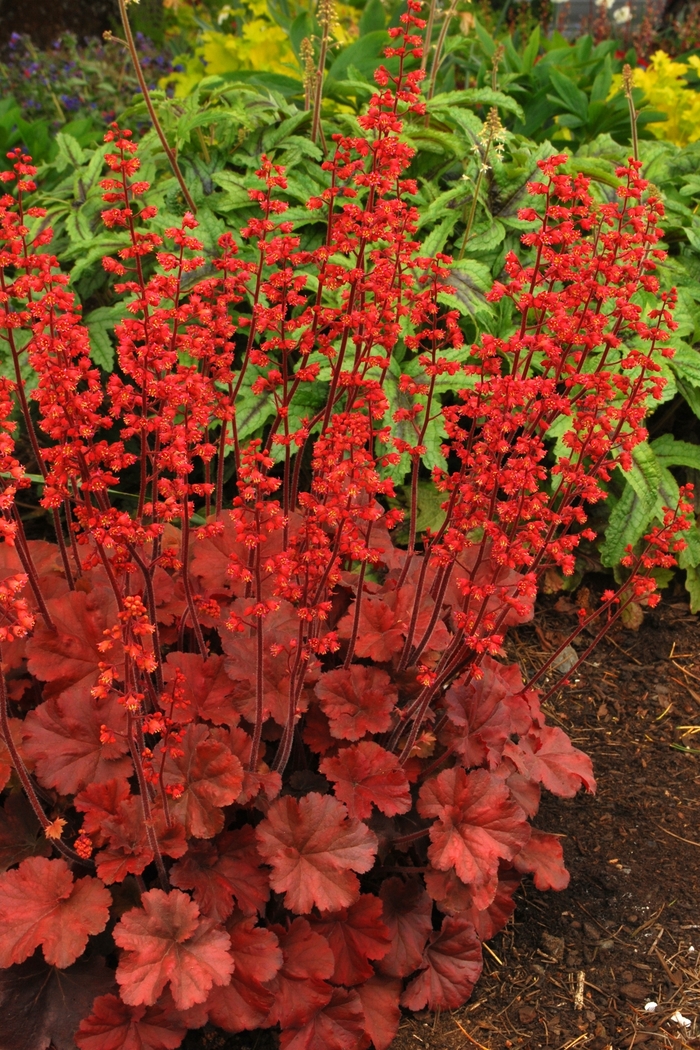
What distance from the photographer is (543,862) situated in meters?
2.61

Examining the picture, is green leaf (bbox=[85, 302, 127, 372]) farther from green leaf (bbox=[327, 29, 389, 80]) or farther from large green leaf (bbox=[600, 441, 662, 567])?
large green leaf (bbox=[600, 441, 662, 567])

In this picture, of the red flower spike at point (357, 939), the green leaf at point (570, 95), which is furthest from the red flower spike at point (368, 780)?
the green leaf at point (570, 95)

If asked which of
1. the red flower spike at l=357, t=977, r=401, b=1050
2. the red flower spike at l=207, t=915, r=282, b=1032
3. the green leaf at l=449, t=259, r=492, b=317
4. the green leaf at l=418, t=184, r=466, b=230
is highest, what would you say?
the green leaf at l=418, t=184, r=466, b=230

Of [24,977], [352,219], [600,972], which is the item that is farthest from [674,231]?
[24,977]

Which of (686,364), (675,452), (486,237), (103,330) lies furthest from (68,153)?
(675,452)

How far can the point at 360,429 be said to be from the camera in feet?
6.55

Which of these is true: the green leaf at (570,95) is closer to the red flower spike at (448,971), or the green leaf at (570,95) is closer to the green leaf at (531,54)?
the green leaf at (531,54)

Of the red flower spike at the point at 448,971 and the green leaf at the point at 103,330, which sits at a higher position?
the green leaf at the point at 103,330

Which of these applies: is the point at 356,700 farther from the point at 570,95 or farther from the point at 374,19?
the point at 374,19

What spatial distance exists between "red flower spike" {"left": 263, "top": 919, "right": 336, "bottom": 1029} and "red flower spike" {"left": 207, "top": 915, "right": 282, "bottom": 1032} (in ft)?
0.15

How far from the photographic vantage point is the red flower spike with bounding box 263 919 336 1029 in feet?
7.33

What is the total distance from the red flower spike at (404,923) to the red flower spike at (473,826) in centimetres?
22

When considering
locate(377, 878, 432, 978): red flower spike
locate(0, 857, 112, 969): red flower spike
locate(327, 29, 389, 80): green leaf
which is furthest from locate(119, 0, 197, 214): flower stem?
locate(377, 878, 432, 978): red flower spike

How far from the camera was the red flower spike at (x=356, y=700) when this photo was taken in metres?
2.49
